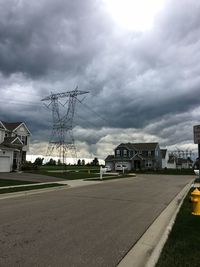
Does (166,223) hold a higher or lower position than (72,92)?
lower

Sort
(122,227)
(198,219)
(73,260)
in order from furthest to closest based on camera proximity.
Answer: (198,219) < (122,227) < (73,260)

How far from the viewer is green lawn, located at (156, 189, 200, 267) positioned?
546cm

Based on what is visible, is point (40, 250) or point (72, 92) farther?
point (72, 92)

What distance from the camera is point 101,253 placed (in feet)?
20.4

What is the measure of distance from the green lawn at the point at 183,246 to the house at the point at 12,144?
34.3m

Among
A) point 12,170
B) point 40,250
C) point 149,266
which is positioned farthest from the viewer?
point 12,170

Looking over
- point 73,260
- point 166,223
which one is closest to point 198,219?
point 166,223

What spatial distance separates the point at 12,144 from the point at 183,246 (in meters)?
40.8

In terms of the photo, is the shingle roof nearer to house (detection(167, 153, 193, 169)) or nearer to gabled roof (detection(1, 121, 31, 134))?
gabled roof (detection(1, 121, 31, 134))

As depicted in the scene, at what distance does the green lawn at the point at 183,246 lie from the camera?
17.9 feet

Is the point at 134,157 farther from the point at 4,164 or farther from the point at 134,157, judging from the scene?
the point at 4,164

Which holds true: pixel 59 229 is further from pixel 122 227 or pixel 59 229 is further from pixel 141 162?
pixel 141 162

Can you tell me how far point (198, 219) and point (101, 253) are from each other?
14.8 ft

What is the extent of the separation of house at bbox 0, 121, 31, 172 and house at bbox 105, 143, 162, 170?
38358 mm
